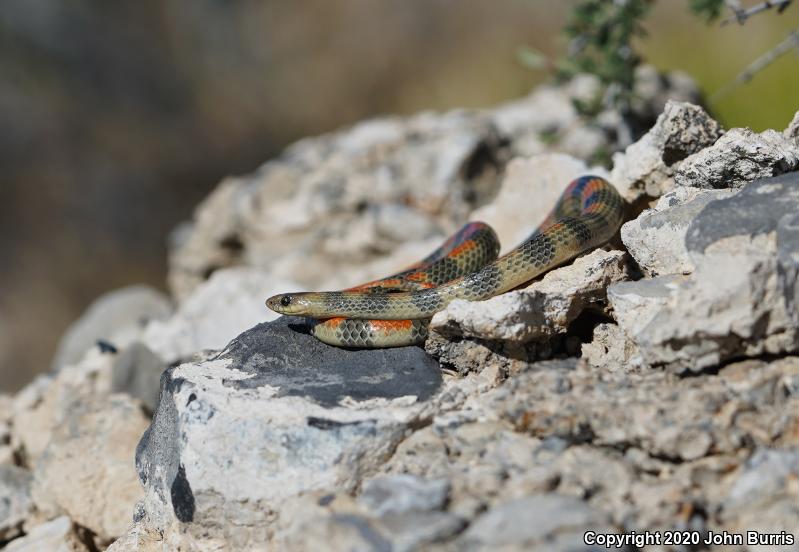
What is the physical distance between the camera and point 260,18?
17.3 meters

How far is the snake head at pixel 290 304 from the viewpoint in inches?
207

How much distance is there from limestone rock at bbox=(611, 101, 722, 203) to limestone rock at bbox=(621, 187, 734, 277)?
0.67m

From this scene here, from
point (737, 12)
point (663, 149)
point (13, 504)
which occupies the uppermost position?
point (737, 12)

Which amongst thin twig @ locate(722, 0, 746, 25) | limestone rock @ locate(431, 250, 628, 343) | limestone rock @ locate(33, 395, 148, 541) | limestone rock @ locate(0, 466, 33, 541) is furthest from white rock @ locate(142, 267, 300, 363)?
thin twig @ locate(722, 0, 746, 25)

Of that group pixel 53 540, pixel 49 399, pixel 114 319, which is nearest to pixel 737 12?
pixel 53 540

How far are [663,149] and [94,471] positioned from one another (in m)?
4.42

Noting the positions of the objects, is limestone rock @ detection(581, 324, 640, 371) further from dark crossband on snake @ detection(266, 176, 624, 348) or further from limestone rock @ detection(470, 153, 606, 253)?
limestone rock @ detection(470, 153, 606, 253)

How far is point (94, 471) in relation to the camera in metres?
5.67

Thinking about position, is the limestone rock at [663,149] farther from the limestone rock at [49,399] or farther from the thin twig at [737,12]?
the limestone rock at [49,399]

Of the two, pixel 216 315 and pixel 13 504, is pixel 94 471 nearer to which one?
pixel 13 504

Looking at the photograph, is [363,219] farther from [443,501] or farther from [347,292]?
[443,501]

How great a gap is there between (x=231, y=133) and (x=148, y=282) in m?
3.51

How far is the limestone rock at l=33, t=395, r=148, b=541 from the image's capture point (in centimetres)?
557

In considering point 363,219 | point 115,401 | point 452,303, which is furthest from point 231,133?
point 452,303
